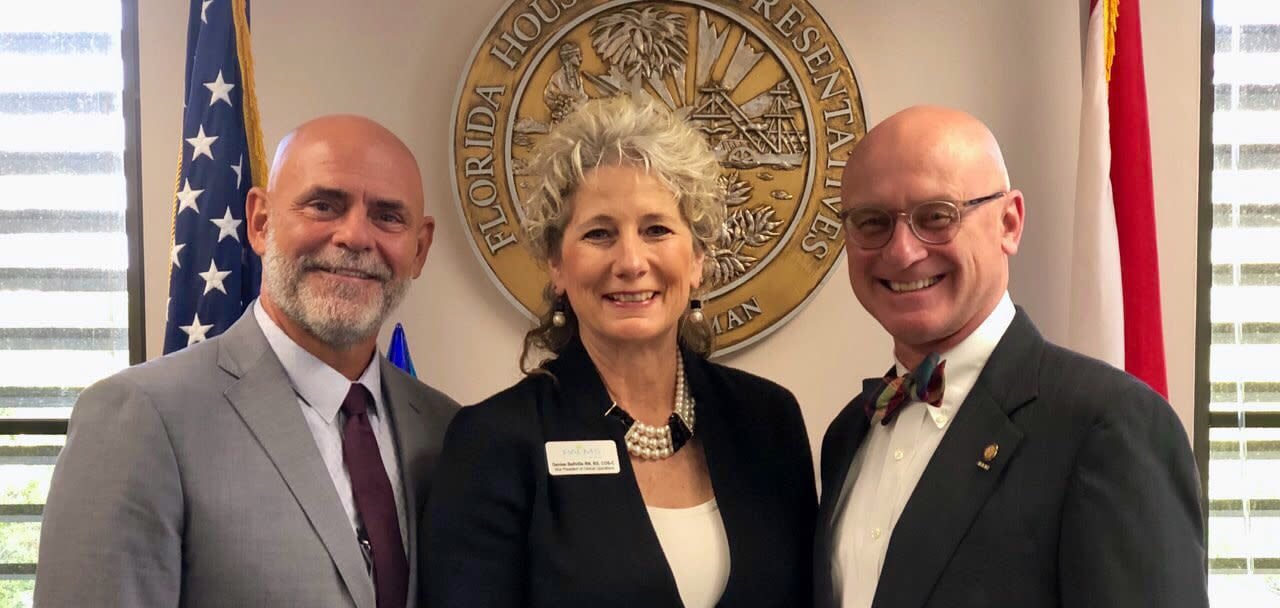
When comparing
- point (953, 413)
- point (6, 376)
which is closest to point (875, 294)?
point (953, 413)

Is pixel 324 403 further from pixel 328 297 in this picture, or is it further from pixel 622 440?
pixel 622 440

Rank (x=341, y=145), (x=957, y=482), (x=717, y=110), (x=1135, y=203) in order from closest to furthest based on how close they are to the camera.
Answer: (x=957, y=482)
(x=341, y=145)
(x=1135, y=203)
(x=717, y=110)

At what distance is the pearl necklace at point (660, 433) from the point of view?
213cm

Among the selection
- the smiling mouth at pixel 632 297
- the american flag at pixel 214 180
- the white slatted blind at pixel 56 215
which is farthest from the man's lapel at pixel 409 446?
the white slatted blind at pixel 56 215

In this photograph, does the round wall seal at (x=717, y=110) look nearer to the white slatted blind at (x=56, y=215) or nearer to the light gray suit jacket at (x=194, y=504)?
the white slatted blind at (x=56, y=215)

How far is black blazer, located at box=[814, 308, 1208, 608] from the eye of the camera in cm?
153

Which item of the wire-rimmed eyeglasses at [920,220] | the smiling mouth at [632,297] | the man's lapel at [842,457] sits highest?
the wire-rimmed eyeglasses at [920,220]

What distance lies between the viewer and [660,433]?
2156 millimetres

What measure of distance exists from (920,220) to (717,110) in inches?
60.4

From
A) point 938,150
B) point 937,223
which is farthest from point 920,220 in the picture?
point 938,150

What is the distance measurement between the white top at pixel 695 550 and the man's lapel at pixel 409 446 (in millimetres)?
487

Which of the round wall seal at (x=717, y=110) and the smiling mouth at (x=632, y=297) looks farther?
the round wall seal at (x=717, y=110)

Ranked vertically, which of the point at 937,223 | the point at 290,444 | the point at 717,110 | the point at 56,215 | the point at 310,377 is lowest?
the point at 290,444

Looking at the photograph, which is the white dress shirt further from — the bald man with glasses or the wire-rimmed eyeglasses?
the wire-rimmed eyeglasses
